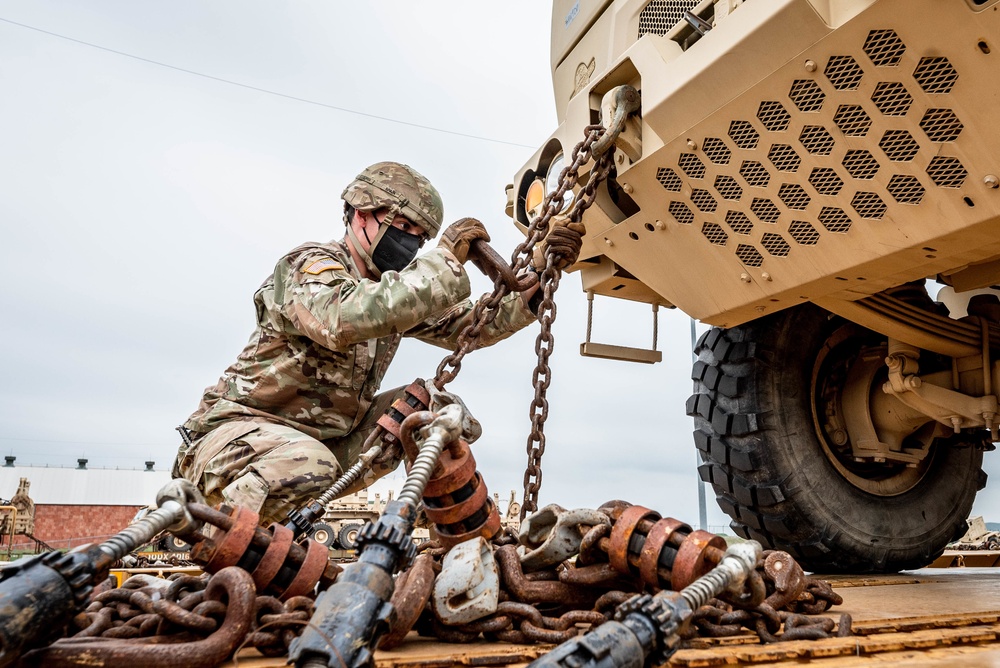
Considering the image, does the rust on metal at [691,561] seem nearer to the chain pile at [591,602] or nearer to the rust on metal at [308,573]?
the chain pile at [591,602]

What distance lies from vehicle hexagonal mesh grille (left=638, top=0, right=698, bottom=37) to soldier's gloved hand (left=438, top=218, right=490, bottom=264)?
92 centimetres

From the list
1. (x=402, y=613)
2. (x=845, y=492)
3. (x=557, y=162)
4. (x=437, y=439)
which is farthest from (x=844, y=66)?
(x=845, y=492)

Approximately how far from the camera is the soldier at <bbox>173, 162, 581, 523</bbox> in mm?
2641

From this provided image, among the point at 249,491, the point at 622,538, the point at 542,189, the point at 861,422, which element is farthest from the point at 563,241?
the point at 861,422

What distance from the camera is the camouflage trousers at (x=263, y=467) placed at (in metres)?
2.60

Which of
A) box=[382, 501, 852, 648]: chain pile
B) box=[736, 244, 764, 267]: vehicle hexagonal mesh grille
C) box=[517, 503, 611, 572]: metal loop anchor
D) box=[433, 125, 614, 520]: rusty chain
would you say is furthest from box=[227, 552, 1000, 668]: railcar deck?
box=[736, 244, 764, 267]: vehicle hexagonal mesh grille

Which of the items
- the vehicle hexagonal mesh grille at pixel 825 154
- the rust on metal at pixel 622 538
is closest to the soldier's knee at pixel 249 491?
the rust on metal at pixel 622 538

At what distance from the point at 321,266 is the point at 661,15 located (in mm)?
1514

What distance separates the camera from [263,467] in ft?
8.68

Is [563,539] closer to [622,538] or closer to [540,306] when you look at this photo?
[622,538]

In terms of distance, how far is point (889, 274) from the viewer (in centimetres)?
247

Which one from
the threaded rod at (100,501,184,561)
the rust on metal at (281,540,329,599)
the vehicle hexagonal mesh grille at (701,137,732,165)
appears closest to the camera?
the threaded rod at (100,501,184,561)

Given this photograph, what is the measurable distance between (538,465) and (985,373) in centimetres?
213

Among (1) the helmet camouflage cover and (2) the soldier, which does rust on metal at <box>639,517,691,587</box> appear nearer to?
(2) the soldier
